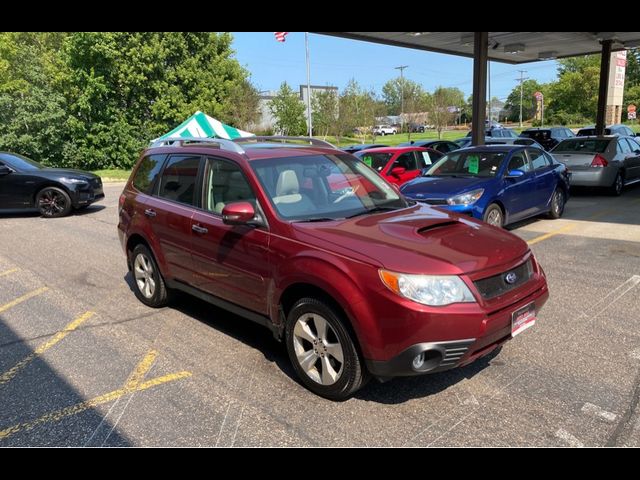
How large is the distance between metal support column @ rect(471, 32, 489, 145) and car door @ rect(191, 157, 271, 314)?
41.6 ft

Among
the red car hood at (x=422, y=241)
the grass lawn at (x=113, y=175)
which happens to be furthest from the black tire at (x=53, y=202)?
the grass lawn at (x=113, y=175)

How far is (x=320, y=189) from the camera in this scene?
4.33m

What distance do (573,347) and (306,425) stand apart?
2.43m

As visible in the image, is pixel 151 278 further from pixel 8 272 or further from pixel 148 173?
pixel 8 272

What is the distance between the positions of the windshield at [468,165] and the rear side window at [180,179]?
5310mm

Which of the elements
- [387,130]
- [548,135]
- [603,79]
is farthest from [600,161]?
[387,130]

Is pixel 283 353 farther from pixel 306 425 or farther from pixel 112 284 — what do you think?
pixel 112 284

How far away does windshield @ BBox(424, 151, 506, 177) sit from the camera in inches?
342

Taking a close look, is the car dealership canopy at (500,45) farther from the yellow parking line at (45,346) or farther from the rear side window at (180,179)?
the yellow parking line at (45,346)

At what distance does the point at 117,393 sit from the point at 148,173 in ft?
8.87

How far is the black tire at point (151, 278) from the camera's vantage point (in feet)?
17.7

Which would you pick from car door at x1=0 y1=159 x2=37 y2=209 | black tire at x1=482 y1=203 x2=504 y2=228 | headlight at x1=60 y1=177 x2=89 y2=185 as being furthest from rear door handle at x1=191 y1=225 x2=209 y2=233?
car door at x1=0 y1=159 x2=37 y2=209

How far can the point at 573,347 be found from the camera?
4.25 metres
